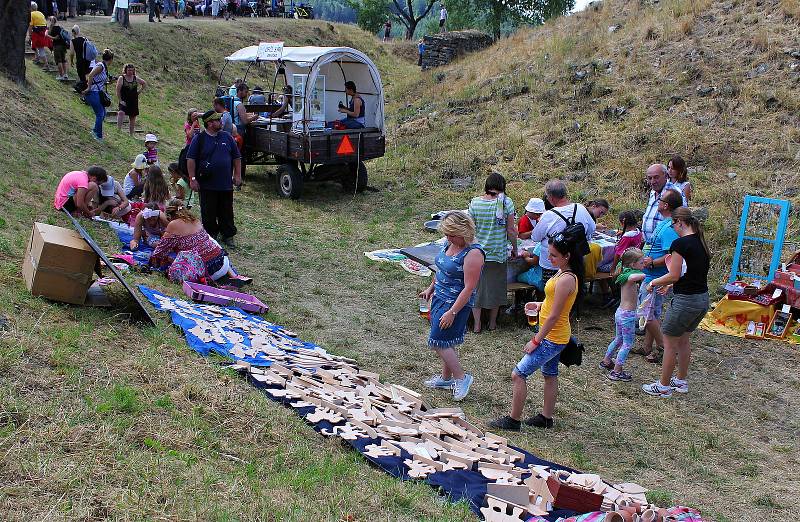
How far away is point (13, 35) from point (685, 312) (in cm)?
1366

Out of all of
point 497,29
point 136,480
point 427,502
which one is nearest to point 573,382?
point 427,502

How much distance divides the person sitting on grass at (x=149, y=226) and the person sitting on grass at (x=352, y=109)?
627 cm

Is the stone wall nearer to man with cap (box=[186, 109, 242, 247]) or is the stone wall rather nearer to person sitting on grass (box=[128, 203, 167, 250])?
man with cap (box=[186, 109, 242, 247])

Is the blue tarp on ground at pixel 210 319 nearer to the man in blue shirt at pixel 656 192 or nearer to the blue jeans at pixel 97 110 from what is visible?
the man in blue shirt at pixel 656 192

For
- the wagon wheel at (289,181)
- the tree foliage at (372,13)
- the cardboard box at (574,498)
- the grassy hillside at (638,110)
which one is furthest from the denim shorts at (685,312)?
the tree foliage at (372,13)

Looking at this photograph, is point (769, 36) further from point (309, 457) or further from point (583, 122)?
point (309, 457)

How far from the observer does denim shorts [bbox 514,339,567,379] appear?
562 centimetres

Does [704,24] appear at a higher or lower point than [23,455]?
higher

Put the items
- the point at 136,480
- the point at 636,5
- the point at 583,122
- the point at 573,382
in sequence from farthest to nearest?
the point at 636,5, the point at 583,122, the point at 573,382, the point at 136,480

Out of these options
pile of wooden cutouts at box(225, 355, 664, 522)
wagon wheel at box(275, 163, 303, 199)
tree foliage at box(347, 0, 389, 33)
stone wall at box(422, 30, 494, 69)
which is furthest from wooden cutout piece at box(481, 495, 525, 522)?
tree foliage at box(347, 0, 389, 33)

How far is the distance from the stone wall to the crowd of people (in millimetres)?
19046

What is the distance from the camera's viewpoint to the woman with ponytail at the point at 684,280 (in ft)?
21.1

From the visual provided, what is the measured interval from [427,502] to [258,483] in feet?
3.14

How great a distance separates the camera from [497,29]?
42625 mm
